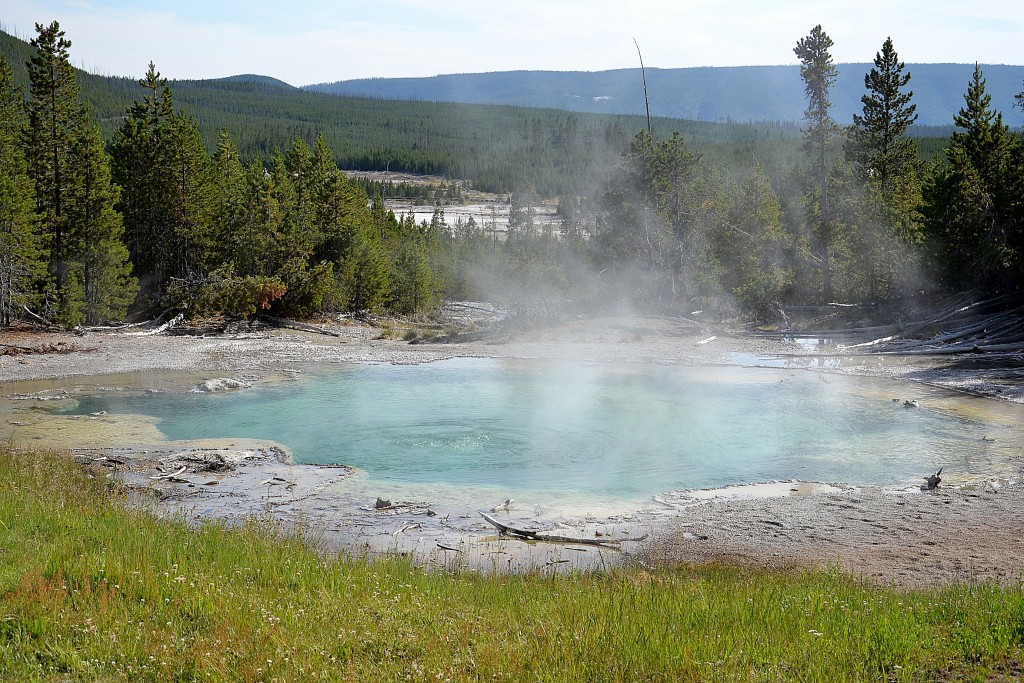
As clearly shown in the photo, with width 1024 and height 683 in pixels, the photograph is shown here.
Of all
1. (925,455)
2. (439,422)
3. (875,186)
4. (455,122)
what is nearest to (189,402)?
(439,422)

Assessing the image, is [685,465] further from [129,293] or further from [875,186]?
[129,293]

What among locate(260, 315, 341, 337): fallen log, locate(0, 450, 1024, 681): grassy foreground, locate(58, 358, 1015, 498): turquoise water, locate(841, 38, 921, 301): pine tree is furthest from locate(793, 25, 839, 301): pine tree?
locate(0, 450, 1024, 681): grassy foreground

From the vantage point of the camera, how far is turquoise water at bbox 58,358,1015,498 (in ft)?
49.1

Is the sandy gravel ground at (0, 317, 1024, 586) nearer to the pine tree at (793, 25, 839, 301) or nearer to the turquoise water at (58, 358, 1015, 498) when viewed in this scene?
the turquoise water at (58, 358, 1015, 498)

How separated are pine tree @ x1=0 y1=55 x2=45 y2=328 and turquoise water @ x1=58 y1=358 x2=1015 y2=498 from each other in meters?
12.7

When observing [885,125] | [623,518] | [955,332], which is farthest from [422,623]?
[885,125]

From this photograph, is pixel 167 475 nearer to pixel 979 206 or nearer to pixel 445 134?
pixel 979 206

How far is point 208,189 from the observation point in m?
42.2

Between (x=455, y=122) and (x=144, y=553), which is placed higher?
(x=455, y=122)

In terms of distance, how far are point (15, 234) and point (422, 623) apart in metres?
30.7

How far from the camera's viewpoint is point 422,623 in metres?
6.33

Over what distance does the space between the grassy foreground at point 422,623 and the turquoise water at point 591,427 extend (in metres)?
6.30

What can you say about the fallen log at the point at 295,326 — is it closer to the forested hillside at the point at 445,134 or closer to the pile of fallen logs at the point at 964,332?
the pile of fallen logs at the point at 964,332

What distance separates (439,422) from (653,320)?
64.0 feet
